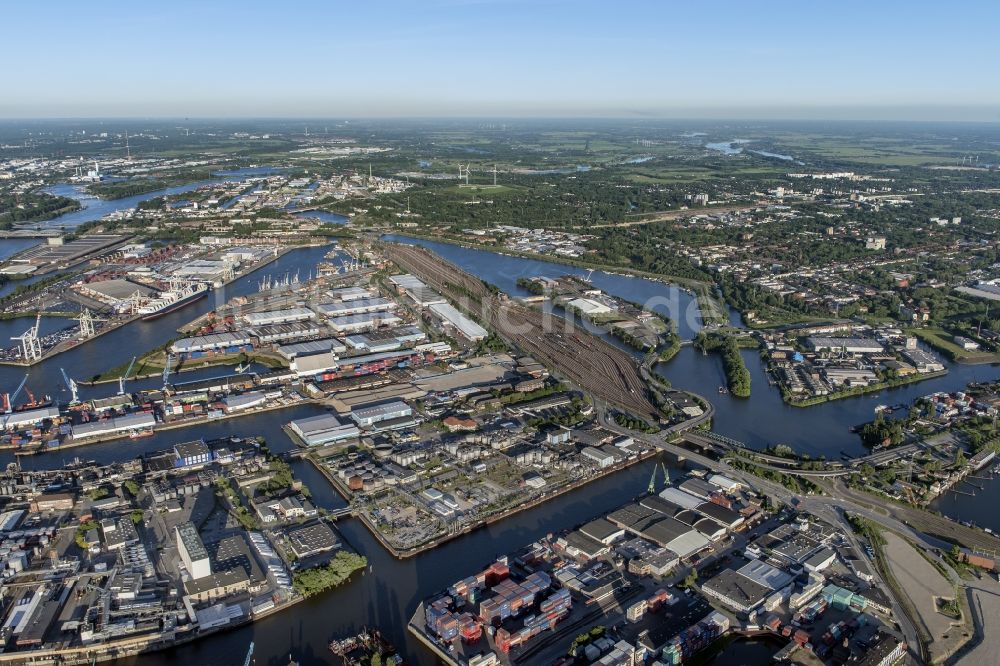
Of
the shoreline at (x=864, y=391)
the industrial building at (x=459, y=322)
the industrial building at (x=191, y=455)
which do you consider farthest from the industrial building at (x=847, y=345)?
the industrial building at (x=191, y=455)

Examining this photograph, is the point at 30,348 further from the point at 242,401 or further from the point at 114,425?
the point at 242,401

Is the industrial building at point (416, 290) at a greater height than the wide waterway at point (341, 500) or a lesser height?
greater

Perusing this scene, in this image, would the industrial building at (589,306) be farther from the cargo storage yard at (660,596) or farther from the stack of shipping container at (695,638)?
the stack of shipping container at (695,638)

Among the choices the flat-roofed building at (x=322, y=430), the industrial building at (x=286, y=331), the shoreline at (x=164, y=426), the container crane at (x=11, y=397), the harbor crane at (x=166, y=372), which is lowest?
the shoreline at (x=164, y=426)

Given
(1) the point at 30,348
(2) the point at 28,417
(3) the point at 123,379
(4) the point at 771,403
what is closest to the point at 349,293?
(3) the point at 123,379

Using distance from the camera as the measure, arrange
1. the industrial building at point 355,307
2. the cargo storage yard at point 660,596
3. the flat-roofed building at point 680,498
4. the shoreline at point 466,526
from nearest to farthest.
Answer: the cargo storage yard at point 660,596, the shoreline at point 466,526, the flat-roofed building at point 680,498, the industrial building at point 355,307
